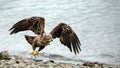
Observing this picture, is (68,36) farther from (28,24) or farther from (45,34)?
(28,24)

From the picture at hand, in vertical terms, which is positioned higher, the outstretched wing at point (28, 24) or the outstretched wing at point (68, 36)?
the outstretched wing at point (28, 24)

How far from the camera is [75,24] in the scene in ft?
73.5

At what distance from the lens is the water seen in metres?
16.5

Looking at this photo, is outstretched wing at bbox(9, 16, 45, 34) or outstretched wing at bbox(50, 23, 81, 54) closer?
outstretched wing at bbox(50, 23, 81, 54)

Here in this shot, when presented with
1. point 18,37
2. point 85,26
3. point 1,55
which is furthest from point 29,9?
point 1,55

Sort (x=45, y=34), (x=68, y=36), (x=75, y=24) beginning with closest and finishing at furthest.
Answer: (x=68, y=36) → (x=45, y=34) → (x=75, y=24)

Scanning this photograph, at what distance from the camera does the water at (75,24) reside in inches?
648

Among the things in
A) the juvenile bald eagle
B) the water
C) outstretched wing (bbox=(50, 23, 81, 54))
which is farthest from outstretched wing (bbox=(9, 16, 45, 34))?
the water

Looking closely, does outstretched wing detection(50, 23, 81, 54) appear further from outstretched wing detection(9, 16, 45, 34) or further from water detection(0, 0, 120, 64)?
water detection(0, 0, 120, 64)

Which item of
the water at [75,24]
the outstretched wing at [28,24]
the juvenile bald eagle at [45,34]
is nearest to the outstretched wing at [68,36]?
the juvenile bald eagle at [45,34]

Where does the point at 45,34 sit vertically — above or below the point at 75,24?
below

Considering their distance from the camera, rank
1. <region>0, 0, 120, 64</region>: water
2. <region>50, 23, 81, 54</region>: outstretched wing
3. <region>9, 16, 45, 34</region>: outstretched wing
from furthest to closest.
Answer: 1. <region>0, 0, 120, 64</region>: water
2. <region>9, 16, 45, 34</region>: outstretched wing
3. <region>50, 23, 81, 54</region>: outstretched wing

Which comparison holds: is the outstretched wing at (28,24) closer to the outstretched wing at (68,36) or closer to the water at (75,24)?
the outstretched wing at (68,36)

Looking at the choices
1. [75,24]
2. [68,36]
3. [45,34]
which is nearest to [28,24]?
[45,34]
